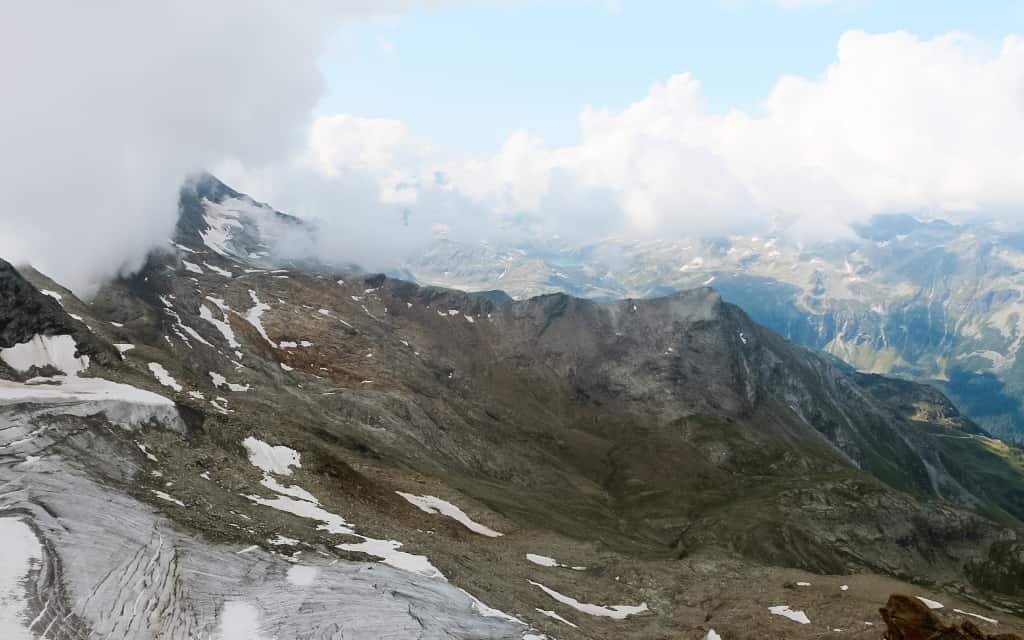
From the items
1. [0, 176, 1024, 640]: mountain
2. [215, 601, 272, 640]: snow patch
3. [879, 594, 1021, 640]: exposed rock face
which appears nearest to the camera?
[215, 601, 272, 640]: snow patch

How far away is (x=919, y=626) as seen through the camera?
147 feet

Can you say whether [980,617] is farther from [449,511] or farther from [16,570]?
[16,570]

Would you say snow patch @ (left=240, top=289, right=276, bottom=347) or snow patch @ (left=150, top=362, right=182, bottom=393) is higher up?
snow patch @ (left=240, top=289, right=276, bottom=347)

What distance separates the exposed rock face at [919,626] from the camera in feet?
139

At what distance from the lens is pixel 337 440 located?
105750 mm

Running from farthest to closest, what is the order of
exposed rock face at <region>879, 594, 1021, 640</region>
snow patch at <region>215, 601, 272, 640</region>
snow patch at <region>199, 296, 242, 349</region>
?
snow patch at <region>199, 296, 242, 349</region>
exposed rock face at <region>879, 594, 1021, 640</region>
snow patch at <region>215, 601, 272, 640</region>

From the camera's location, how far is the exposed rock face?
42.3 m

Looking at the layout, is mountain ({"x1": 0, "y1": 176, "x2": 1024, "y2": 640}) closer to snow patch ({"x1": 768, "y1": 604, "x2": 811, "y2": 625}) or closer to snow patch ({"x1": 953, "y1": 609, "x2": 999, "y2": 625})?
snow patch ({"x1": 768, "y1": 604, "x2": 811, "y2": 625})

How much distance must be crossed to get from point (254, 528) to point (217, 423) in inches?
1184

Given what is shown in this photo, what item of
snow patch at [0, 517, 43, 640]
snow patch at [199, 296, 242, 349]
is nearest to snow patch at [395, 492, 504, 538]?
snow patch at [0, 517, 43, 640]

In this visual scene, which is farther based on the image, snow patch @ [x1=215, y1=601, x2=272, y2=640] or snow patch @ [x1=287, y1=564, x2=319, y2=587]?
snow patch @ [x1=287, y1=564, x2=319, y2=587]

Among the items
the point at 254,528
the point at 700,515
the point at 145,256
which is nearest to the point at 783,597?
the point at 254,528

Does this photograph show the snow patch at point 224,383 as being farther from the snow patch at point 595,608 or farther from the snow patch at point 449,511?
the snow patch at point 595,608

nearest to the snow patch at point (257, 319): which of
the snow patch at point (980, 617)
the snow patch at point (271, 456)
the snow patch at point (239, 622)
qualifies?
the snow patch at point (271, 456)
